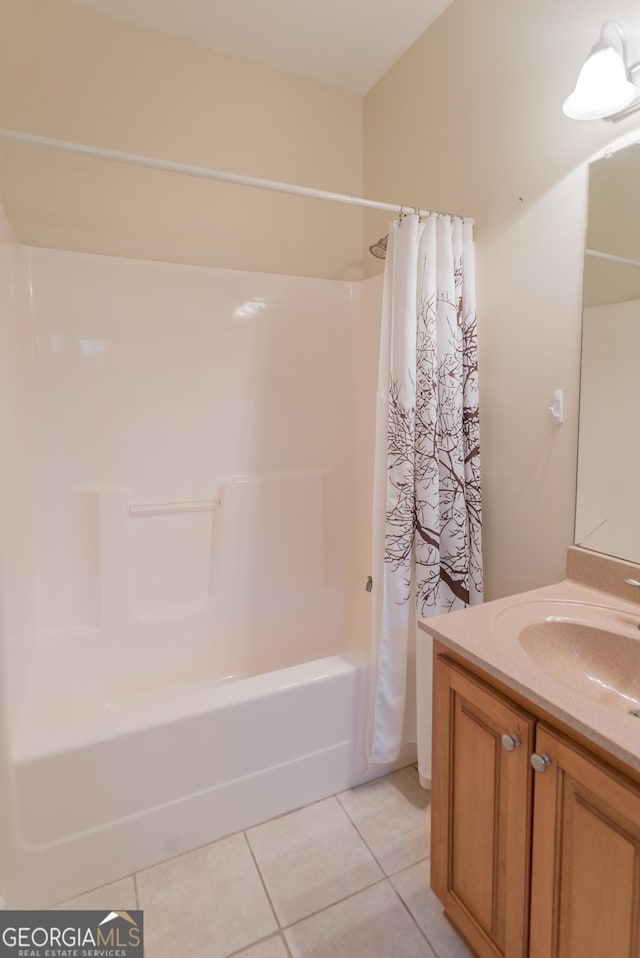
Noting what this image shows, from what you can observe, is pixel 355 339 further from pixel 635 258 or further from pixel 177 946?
pixel 177 946

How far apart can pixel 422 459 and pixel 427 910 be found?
1.23 metres

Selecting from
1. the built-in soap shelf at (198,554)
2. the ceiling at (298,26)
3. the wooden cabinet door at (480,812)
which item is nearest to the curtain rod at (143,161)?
the ceiling at (298,26)

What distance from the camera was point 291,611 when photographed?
227cm

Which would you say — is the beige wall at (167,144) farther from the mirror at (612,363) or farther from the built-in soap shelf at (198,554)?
the mirror at (612,363)

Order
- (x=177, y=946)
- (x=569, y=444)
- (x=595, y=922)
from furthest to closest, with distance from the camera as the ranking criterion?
(x=569, y=444) → (x=177, y=946) → (x=595, y=922)

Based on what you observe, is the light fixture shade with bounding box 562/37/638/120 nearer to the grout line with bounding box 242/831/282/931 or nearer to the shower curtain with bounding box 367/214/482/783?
the shower curtain with bounding box 367/214/482/783

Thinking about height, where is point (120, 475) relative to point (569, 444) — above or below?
below

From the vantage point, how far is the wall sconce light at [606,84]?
1102mm

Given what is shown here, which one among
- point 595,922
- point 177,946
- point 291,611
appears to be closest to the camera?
point 595,922

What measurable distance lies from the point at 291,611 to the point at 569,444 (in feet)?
4.59

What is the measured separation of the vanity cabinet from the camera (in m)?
0.76

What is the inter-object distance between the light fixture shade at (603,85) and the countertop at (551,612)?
1080 mm

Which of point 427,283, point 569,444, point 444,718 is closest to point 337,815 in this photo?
point 444,718

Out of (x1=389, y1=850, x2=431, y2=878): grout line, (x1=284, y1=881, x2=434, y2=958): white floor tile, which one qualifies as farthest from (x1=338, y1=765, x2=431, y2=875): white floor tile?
(x1=284, y1=881, x2=434, y2=958): white floor tile
